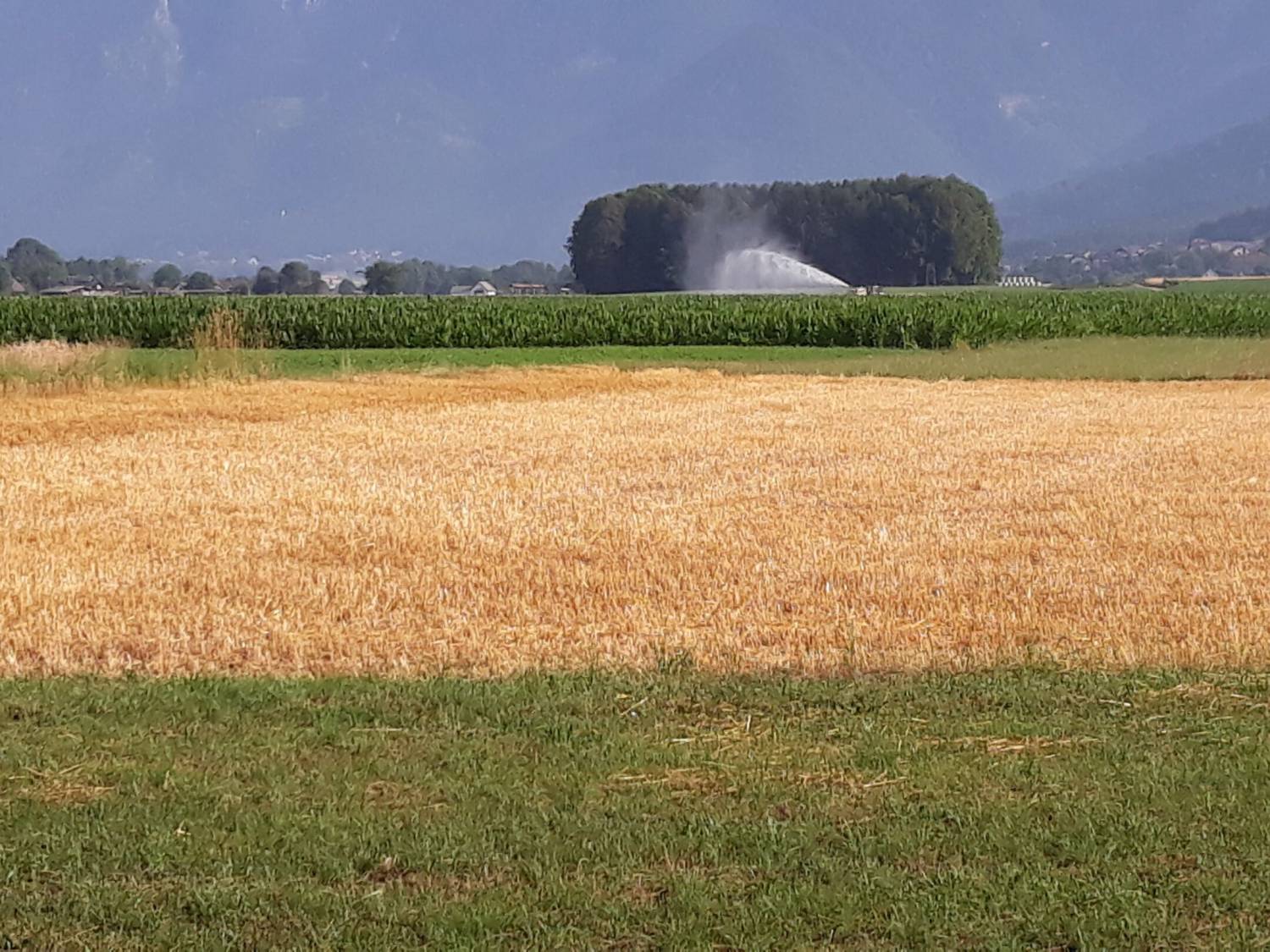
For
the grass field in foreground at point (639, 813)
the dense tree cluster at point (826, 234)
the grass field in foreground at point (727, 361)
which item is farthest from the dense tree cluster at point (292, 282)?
the grass field in foreground at point (639, 813)

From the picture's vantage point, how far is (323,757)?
785 cm

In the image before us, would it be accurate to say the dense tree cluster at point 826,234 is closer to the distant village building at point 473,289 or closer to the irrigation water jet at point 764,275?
the irrigation water jet at point 764,275

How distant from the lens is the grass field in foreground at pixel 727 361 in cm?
3478

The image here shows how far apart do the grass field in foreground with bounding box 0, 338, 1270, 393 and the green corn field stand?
2013 millimetres

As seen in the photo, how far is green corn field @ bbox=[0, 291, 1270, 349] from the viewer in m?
54.1

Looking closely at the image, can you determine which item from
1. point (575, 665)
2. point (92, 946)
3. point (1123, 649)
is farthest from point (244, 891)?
point (1123, 649)

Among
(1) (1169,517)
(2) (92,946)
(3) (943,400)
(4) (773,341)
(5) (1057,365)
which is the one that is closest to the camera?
(2) (92,946)

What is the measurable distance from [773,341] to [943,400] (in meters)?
24.9

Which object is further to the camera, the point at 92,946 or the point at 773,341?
the point at 773,341

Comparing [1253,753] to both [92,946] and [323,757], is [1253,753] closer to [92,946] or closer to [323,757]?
[323,757]

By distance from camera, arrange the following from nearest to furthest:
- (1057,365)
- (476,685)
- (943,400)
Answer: (476,685) → (943,400) → (1057,365)

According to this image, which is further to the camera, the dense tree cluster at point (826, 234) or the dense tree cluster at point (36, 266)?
the dense tree cluster at point (36, 266)

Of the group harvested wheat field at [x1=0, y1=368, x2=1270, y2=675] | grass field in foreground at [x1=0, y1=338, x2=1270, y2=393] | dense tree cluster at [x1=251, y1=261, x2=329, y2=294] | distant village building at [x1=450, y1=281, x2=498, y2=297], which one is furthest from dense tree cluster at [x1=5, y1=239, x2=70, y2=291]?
harvested wheat field at [x1=0, y1=368, x2=1270, y2=675]

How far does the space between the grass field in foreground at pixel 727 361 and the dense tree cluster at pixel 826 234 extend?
8326cm
